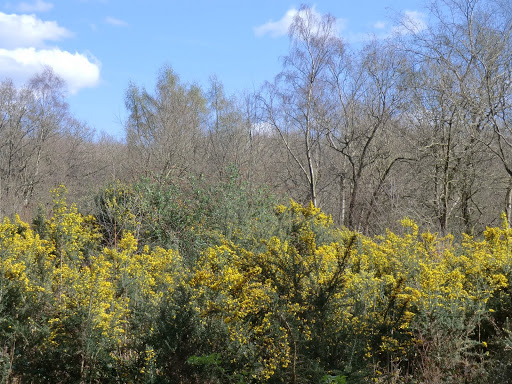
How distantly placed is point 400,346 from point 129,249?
10.1ft

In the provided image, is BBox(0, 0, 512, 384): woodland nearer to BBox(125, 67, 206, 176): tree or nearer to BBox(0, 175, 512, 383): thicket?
BBox(0, 175, 512, 383): thicket

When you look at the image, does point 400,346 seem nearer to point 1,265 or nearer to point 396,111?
point 1,265

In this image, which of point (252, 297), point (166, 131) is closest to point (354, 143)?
point (166, 131)

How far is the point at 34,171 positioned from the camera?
90.1ft

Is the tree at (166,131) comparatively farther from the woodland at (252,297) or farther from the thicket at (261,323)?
the thicket at (261,323)

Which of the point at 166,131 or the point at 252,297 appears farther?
the point at 166,131

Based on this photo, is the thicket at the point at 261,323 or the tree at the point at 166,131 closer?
the thicket at the point at 261,323

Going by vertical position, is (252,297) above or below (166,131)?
below

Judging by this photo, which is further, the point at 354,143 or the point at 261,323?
the point at 354,143

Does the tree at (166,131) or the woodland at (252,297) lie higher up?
the tree at (166,131)

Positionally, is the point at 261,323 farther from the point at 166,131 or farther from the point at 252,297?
the point at 166,131

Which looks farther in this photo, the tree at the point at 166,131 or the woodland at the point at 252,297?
the tree at the point at 166,131

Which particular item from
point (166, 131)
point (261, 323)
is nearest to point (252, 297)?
point (261, 323)

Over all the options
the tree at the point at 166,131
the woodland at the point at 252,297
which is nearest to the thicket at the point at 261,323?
the woodland at the point at 252,297
